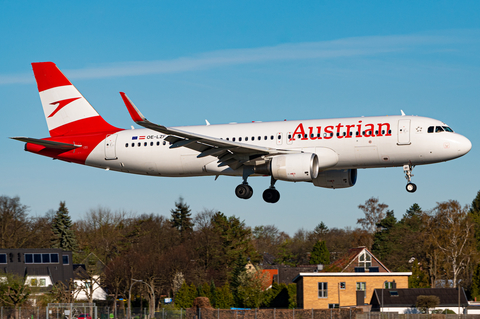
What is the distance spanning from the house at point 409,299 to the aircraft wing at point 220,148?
117 ft

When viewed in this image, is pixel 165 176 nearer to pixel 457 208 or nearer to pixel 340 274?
pixel 340 274

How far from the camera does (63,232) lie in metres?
121

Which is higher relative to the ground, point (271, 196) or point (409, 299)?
point (271, 196)

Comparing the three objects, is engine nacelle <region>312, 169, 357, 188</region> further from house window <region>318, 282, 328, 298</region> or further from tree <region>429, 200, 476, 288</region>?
tree <region>429, 200, 476, 288</region>

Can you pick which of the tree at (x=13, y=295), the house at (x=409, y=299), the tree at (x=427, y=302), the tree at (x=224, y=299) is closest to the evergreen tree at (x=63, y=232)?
the tree at (x=224, y=299)

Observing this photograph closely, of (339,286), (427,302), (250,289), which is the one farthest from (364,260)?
(427,302)

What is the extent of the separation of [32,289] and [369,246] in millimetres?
77905

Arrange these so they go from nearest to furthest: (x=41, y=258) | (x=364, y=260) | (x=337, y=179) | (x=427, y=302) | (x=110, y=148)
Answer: (x=337, y=179), (x=110, y=148), (x=427, y=302), (x=364, y=260), (x=41, y=258)

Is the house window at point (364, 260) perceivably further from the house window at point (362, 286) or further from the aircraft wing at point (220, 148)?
the aircraft wing at point (220, 148)

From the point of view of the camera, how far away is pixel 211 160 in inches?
1581

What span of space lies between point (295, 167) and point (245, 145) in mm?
3324

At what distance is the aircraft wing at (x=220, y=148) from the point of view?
35.6m

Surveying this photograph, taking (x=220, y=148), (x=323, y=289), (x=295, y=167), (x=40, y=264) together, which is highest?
(x=220, y=148)

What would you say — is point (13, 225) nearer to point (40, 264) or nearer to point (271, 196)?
point (40, 264)
